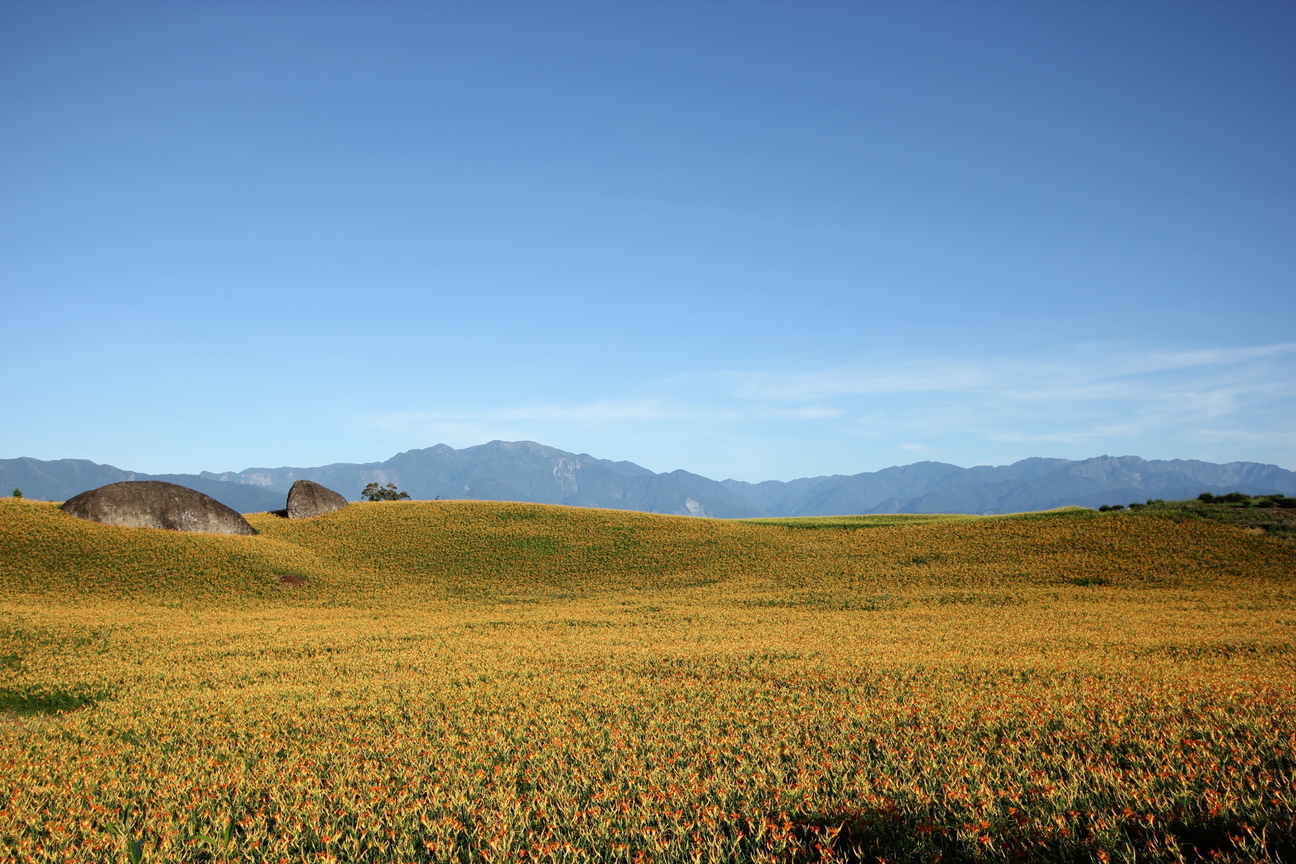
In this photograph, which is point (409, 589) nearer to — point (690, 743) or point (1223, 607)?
point (690, 743)

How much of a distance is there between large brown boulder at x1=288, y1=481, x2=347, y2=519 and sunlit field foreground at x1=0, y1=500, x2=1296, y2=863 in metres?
19.1

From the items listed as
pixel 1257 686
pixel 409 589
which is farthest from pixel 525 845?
pixel 409 589

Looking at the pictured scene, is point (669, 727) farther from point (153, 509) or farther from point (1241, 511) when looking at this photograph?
point (1241, 511)

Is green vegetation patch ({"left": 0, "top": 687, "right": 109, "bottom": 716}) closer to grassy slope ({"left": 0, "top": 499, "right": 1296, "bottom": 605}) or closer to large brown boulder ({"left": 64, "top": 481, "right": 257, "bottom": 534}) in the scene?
grassy slope ({"left": 0, "top": 499, "right": 1296, "bottom": 605})

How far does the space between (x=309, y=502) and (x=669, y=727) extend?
4779 cm

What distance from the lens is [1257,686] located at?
10.4 meters

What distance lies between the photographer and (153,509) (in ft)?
130

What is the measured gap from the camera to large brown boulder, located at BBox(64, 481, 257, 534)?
3838cm

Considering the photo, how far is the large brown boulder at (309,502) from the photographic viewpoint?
48.8 meters

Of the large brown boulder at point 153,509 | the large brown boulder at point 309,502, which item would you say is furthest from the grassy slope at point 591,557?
the large brown boulder at point 309,502

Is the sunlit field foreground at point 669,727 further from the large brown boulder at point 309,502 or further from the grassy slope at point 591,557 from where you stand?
the large brown boulder at point 309,502

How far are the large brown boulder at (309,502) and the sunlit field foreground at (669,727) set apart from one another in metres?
19.1

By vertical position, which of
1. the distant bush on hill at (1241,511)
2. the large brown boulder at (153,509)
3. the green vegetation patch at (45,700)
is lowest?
the green vegetation patch at (45,700)

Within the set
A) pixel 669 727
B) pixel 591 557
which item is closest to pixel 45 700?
pixel 669 727
